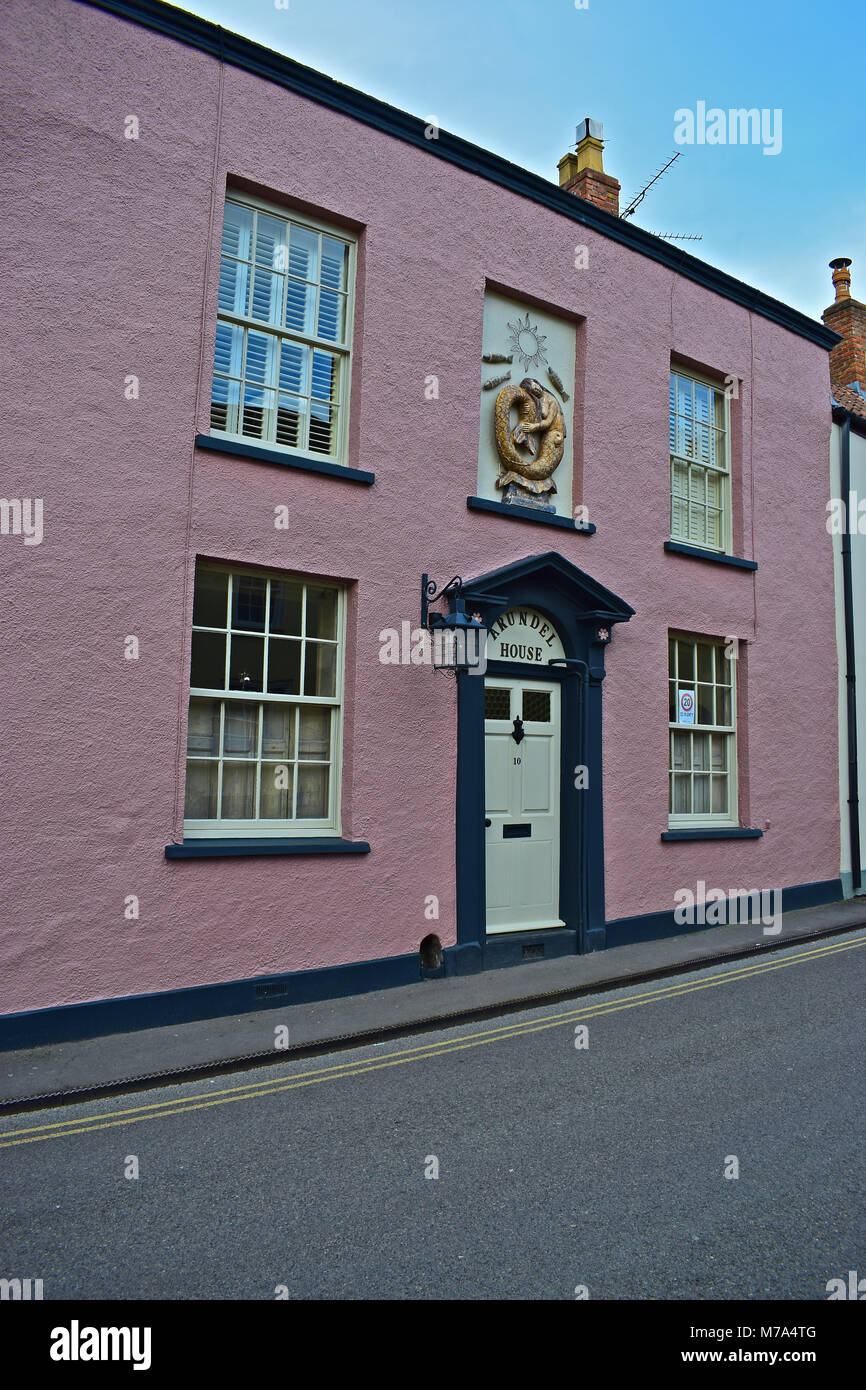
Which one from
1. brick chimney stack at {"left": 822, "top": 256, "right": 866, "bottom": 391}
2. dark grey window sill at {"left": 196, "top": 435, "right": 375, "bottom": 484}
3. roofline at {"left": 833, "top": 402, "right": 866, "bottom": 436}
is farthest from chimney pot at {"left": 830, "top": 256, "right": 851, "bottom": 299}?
dark grey window sill at {"left": 196, "top": 435, "right": 375, "bottom": 484}

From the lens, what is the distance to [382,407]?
7.60 m

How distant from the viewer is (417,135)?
793cm

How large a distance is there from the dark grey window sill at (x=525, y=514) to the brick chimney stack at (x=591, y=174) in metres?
4.11

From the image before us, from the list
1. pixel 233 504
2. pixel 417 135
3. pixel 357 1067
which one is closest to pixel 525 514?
pixel 233 504

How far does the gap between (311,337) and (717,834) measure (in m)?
6.69

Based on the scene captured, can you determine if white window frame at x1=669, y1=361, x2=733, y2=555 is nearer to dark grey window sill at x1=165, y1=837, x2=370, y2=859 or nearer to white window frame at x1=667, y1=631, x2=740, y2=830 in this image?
white window frame at x1=667, y1=631, x2=740, y2=830

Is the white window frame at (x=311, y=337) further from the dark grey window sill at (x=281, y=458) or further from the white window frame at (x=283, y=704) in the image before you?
the white window frame at (x=283, y=704)

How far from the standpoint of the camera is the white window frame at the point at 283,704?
6666 mm

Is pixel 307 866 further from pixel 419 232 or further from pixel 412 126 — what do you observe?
pixel 412 126

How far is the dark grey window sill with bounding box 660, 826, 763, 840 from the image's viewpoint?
30.9 ft

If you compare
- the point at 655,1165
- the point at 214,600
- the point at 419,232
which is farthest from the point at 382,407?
the point at 655,1165

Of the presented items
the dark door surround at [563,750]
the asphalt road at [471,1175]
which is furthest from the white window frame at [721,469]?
the asphalt road at [471,1175]

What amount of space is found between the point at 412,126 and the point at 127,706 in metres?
5.76

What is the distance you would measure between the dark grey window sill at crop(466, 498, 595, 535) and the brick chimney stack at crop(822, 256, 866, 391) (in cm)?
751
